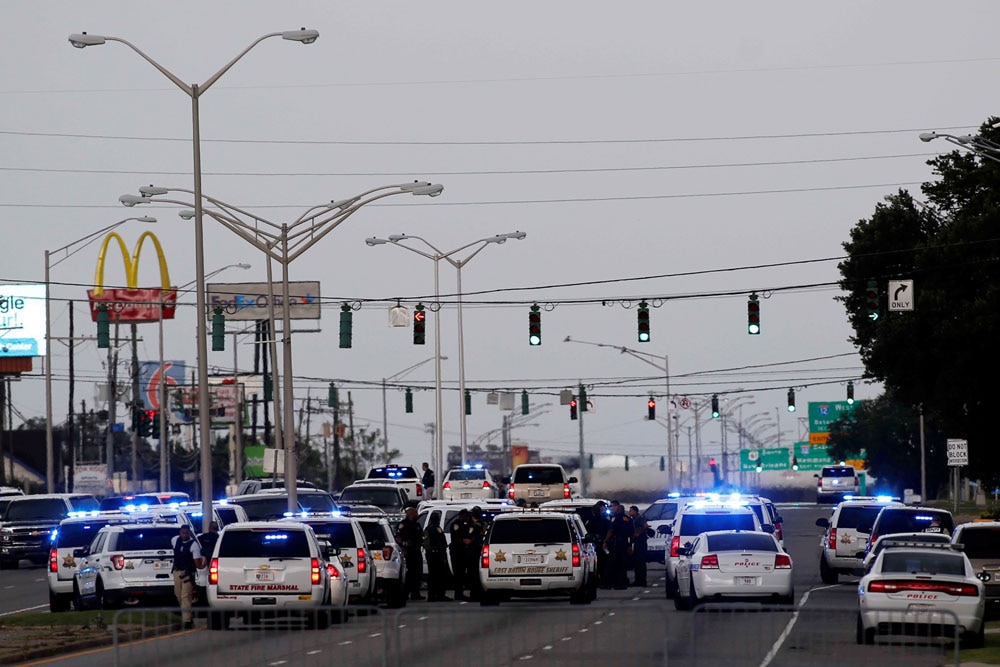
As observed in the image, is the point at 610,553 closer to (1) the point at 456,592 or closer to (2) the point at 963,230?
(1) the point at 456,592

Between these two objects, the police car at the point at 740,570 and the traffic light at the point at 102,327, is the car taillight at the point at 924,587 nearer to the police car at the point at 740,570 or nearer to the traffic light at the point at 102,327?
the police car at the point at 740,570

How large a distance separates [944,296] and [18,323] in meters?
58.2

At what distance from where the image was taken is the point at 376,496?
47188 mm

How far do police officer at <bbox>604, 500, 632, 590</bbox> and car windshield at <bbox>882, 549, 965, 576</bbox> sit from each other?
12.6 meters

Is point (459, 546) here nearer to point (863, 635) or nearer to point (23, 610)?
point (23, 610)

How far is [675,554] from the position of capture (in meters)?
30.1

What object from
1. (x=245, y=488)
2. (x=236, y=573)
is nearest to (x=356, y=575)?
(x=236, y=573)

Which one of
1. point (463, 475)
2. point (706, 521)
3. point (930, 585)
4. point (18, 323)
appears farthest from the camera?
point (18, 323)

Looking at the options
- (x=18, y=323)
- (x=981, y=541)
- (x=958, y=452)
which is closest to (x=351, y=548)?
(x=981, y=541)

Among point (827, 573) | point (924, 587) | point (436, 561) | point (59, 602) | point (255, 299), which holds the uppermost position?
point (255, 299)

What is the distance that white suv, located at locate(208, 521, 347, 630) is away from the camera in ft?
82.4

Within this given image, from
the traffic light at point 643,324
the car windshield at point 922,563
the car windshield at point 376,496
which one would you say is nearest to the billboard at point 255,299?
the car windshield at point 376,496

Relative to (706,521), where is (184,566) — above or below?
below

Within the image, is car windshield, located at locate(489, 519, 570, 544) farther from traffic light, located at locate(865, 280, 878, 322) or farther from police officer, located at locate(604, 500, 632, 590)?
traffic light, located at locate(865, 280, 878, 322)
